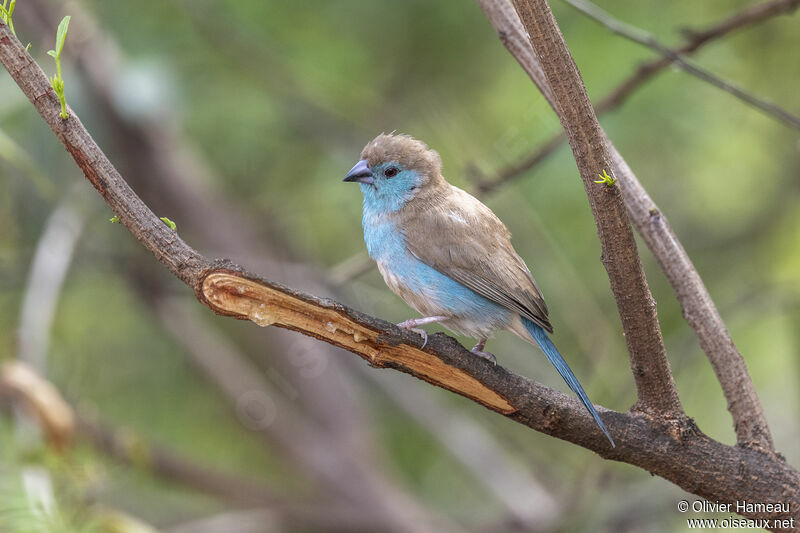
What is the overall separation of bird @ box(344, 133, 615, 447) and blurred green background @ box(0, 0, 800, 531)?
1.15 meters

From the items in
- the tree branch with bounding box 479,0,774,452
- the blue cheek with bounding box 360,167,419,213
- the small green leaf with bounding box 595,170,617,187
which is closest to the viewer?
the small green leaf with bounding box 595,170,617,187

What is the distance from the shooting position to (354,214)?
5930mm

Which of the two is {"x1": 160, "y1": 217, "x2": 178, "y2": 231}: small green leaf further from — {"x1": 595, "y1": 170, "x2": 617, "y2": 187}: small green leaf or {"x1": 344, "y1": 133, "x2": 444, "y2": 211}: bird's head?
{"x1": 344, "y1": 133, "x2": 444, "y2": 211}: bird's head

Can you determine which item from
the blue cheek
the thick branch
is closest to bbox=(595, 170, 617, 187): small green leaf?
the thick branch

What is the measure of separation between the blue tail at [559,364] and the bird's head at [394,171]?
0.79 m

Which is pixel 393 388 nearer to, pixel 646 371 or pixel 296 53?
pixel 296 53

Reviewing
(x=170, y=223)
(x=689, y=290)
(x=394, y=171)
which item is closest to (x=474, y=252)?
(x=394, y=171)

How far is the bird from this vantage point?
3.21 metres

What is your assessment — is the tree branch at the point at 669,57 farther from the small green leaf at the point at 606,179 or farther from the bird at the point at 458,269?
the small green leaf at the point at 606,179

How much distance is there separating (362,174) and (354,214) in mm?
2146

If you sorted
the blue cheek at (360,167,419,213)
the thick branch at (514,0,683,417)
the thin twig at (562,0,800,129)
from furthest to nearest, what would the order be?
the blue cheek at (360,167,419,213)
the thin twig at (562,0,800,129)
the thick branch at (514,0,683,417)

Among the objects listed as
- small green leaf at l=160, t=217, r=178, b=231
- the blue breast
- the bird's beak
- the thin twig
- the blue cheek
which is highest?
the thin twig

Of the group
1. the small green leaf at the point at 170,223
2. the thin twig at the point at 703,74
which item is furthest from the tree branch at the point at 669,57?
the small green leaf at the point at 170,223

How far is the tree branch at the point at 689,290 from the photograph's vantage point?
2.89 metres
